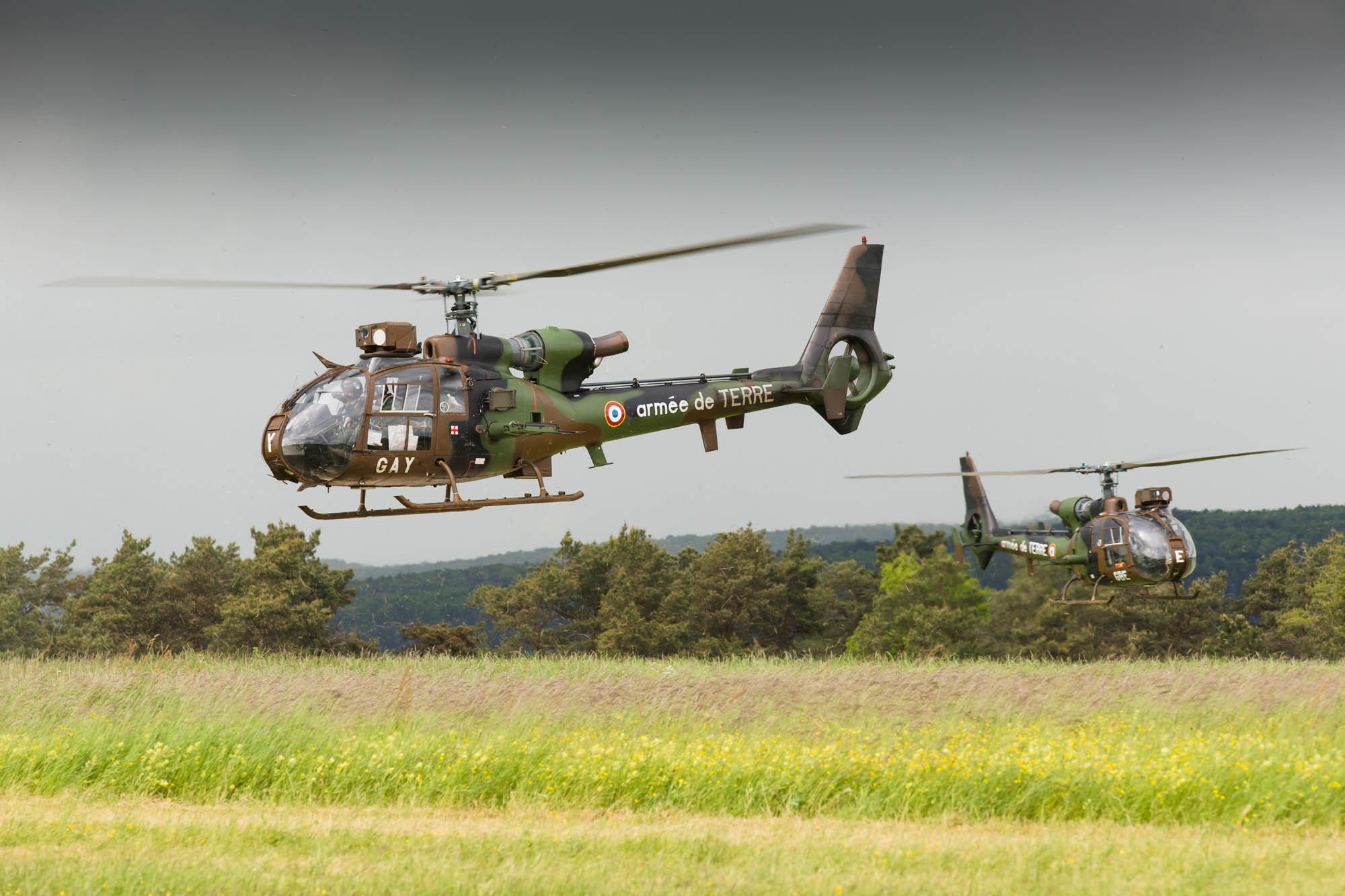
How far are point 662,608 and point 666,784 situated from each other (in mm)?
30247

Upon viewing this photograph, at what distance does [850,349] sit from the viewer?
21891 millimetres

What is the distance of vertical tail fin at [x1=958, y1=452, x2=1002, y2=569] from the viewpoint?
32688mm

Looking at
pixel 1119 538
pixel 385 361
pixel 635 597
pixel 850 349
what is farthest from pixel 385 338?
pixel 635 597

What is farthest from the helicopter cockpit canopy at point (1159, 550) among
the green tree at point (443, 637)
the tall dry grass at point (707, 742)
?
the green tree at point (443, 637)

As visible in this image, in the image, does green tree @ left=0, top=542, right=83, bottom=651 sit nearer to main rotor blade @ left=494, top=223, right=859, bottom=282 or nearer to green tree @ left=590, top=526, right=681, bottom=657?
green tree @ left=590, top=526, right=681, bottom=657

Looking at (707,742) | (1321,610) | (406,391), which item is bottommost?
(1321,610)

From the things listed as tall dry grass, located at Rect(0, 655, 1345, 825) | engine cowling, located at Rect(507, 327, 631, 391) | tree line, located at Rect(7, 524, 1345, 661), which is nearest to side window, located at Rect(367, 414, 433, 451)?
engine cowling, located at Rect(507, 327, 631, 391)

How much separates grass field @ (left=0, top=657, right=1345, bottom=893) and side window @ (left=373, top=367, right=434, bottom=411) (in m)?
3.95

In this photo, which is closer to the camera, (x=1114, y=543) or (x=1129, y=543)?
(x=1129, y=543)

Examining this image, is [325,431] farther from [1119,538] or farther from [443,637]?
[443,637]

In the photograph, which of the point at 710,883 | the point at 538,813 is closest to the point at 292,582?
the point at 538,813

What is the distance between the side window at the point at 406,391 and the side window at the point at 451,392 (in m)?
0.14

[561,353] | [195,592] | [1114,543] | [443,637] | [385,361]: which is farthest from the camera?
[195,592]

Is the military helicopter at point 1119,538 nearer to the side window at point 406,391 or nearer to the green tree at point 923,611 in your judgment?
the side window at point 406,391
